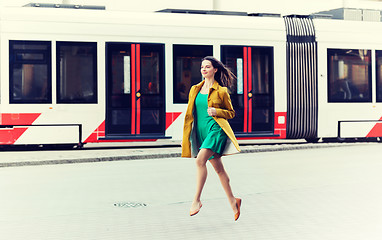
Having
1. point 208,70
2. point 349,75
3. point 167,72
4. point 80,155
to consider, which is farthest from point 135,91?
point 208,70

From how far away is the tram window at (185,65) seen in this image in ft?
54.6

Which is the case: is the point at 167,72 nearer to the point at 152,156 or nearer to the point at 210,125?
the point at 152,156

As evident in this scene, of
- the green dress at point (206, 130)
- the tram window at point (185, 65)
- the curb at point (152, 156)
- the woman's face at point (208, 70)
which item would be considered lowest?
the curb at point (152, 156)

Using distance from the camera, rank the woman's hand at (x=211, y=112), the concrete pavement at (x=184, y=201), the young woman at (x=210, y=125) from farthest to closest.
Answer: the young woman at (x=210, y=125)
the woman's hand at (x=211, y=112)
the concrete pavement at (x=184, y=201)

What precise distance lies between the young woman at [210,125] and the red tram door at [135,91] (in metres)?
8.74

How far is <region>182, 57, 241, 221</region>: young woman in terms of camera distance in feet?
24.0

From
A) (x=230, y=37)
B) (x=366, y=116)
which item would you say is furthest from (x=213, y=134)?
(x=366, y=116)

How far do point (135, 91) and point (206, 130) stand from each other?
9.11 meters

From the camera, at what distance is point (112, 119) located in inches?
635

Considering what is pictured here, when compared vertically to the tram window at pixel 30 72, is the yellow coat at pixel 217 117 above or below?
below

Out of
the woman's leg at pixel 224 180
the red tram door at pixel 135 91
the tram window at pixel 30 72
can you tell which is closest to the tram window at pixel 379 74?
the red tram door at pixel 135 91

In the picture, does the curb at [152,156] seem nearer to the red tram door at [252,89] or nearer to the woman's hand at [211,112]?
the red tram door at [252,89]

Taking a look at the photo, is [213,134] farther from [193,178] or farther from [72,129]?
[72,129]

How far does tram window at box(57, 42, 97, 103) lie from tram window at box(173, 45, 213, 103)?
6.61 feet
